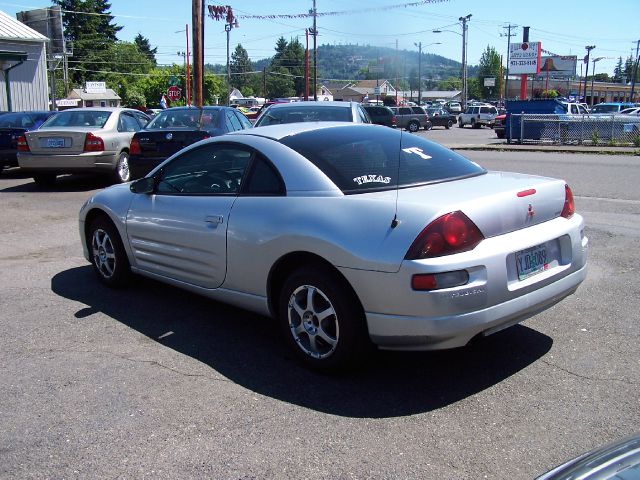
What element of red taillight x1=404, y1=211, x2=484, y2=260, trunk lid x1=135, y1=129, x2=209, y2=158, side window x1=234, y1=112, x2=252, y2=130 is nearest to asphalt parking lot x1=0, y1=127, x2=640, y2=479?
red taillight x1=404, y1=211, x2=484, y2=260

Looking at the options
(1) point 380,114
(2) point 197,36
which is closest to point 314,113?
(2) point 197,36

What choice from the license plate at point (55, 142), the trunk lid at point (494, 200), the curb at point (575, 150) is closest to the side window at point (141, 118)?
the license plate at point (55, 142)

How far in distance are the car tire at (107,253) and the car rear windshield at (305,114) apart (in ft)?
18.3

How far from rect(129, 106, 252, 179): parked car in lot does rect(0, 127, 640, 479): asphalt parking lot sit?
18.4 ft

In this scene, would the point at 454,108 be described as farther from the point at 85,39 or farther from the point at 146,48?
the point at 146,48

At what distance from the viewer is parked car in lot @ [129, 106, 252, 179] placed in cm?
1104

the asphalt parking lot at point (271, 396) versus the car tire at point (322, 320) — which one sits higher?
the car tire at point (322, 320)

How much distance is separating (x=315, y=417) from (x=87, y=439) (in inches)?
46.8

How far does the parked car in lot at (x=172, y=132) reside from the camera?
11039 millimetres

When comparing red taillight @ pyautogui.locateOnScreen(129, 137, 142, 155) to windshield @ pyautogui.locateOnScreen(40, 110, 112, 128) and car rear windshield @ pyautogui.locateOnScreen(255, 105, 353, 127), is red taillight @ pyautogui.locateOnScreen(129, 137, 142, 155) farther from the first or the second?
car rear windshield @ pyautogui.locateOnScreen(255, 105, 353, 127)

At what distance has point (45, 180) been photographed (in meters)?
13.2

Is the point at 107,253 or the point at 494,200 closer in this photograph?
the point at 494,200

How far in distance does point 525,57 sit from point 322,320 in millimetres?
48369

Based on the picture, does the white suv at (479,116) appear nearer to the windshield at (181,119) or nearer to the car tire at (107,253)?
the windshield at (181,119)
